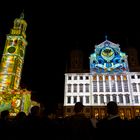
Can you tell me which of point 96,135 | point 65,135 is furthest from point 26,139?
point 96,135

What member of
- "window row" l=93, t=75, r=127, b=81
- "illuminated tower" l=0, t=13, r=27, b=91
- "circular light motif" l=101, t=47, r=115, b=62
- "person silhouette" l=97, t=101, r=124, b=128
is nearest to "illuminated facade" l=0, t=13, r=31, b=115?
"illuminated tower" l=0, t=13, r=27, b=91

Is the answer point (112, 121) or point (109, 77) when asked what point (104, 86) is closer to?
point (109, 77)

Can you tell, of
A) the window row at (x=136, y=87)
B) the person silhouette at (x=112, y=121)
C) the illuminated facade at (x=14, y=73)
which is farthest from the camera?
the window row at (x=136, y=87)

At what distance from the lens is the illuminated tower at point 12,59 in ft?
180

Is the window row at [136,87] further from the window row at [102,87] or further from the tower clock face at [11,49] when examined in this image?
the tower clock face at [11,49]

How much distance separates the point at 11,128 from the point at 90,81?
5136 centimetres

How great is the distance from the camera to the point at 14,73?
55.7 m

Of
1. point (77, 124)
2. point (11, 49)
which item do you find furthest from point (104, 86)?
point (77, 124)

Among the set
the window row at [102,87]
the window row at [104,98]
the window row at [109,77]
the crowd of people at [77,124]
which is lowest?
the crowd of people at [77,124]

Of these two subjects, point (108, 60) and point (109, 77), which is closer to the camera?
point (109, 77)

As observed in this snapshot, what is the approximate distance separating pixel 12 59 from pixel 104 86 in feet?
99.4

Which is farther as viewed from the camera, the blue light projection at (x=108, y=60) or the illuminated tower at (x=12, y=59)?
the blue light projection at (x=108, y=60)

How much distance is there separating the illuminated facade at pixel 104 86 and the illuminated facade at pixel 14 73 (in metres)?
13.9

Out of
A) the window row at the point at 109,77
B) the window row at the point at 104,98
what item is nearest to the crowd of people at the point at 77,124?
the window row at the point at 104,98
